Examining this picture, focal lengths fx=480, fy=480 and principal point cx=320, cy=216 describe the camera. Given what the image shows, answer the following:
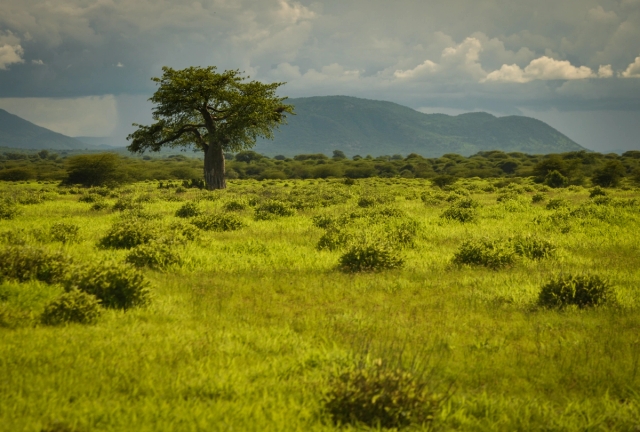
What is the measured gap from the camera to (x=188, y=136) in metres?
41.6

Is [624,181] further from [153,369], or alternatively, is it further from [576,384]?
[153,369]

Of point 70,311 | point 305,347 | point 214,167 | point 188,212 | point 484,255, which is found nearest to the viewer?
point 305,347

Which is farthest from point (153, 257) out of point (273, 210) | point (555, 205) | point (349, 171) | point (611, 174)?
point (349, 171)

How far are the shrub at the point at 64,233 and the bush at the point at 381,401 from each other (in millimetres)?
11932

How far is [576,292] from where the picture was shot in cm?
977

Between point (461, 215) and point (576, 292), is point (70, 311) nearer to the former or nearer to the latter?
point (576, 292)

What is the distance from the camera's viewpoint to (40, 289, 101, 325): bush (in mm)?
7367

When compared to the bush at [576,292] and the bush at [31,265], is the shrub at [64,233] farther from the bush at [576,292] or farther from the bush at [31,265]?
the bush at [576,292]

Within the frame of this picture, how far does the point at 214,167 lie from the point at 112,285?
31392 mm

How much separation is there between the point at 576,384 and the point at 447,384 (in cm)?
174

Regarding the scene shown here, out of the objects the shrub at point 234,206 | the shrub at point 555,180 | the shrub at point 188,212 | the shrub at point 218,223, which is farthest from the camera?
the shrub at point 555,180

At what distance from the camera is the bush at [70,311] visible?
7367 mm

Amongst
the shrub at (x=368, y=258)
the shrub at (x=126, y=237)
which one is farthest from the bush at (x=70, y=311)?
the shrub at (x=126, y=237)

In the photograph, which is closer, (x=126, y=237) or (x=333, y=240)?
(x=126, y=237)
